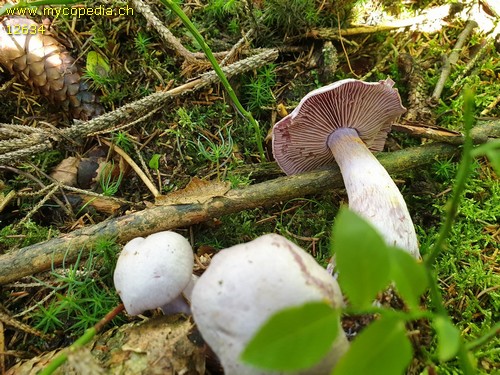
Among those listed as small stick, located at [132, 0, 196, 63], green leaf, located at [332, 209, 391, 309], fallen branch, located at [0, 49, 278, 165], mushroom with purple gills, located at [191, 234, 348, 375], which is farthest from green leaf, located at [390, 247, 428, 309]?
small stick, located at [132, 0, 196, 63]

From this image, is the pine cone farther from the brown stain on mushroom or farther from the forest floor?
the brown stain on mushroom

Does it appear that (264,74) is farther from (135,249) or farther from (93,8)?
(135,249)

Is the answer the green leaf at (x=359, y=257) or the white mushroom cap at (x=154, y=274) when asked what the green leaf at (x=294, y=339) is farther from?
the white mushroom cap at (x=154, y=274)

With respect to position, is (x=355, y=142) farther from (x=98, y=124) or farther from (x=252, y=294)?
(x=98, y=124)

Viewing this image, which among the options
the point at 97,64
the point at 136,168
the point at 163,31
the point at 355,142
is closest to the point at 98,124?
the point at 136,168

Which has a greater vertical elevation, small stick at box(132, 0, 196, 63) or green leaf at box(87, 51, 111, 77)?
small stick at box(132, 0, 196, 63)

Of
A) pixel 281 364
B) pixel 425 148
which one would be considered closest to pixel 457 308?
pixel 425 148
